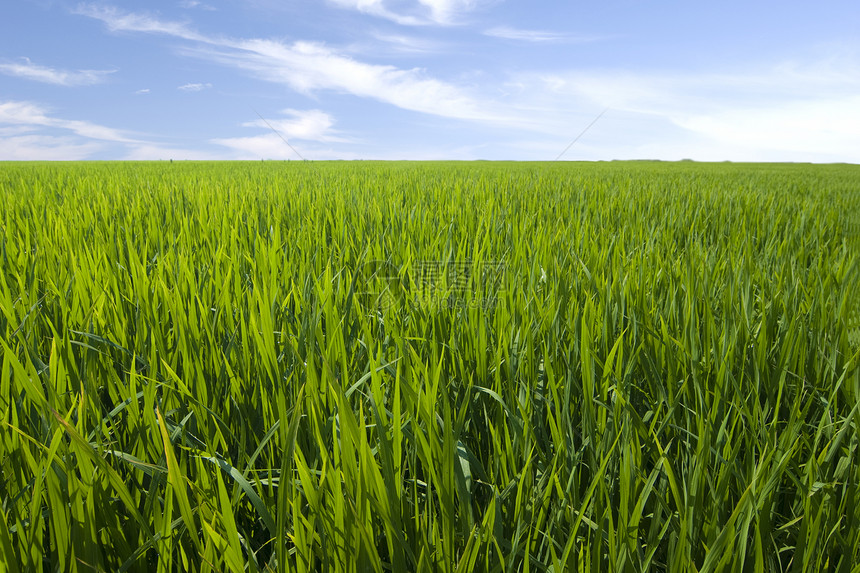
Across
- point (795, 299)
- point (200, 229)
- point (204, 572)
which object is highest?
point (200, 229)

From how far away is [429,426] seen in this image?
597mm

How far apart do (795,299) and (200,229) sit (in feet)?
7.48

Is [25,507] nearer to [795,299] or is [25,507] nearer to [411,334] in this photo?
[411,334]

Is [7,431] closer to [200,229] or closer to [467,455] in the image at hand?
[467,455]

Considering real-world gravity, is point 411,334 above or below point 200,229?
below

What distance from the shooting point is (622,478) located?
554mm

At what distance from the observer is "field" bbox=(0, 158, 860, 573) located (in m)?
0.53

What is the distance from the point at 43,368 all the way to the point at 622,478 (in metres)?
0.99

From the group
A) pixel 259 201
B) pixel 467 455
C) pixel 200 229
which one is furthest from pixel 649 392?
pixel 259 201

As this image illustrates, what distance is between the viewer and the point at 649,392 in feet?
3.14

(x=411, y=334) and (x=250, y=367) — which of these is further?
(x=411, y=334)

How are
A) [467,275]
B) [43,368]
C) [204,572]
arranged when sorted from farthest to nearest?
[467,275]
[43,368]
[204,572]

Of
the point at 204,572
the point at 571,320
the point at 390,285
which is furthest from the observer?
the point at 390,285

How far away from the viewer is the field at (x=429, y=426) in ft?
1.75
